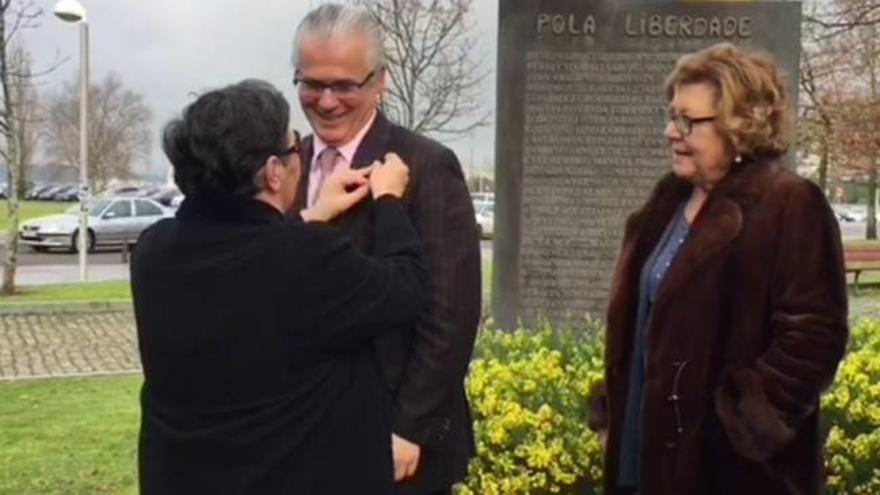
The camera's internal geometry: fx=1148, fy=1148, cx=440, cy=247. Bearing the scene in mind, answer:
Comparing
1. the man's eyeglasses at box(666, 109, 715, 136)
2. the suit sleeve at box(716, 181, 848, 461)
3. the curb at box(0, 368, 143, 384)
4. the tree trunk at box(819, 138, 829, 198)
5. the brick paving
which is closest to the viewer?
the suit sleeve at box(716, 181, 848, 461)

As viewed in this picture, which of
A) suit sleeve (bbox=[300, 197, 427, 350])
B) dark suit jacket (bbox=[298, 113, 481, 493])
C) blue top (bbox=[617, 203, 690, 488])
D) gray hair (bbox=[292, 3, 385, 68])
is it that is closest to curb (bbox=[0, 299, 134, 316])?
blue top (bbox=[617, 203, 690, 488])

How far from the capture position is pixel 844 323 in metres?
2.91

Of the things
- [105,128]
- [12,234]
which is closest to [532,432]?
[12,234]

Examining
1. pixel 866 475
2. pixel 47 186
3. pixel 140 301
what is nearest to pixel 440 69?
pixel 866 475

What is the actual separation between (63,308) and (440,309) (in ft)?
47.5

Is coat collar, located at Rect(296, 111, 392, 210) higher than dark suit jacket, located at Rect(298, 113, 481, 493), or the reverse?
coat collar, located at Rect(296, 111, 392, 210)

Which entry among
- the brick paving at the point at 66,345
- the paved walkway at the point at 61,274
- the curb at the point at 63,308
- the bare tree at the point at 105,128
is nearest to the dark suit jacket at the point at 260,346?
the brick paving at the point at 66,345

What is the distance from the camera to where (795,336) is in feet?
9.33

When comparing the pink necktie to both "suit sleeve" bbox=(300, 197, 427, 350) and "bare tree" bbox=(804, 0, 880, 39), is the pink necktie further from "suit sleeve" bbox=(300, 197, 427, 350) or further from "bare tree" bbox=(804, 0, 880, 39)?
"bare tree" bbox=(804, 0, 880, 39)

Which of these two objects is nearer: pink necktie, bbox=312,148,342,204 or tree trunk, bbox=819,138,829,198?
pink necktie, bbox=312,148,342,204

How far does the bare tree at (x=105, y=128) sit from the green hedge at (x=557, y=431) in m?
54.2

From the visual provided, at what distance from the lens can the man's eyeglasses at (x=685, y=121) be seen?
2.96m

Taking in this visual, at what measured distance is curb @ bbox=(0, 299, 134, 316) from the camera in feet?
52.4

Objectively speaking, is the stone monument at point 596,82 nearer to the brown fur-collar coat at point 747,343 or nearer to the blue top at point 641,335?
the blue top at point 641,335
